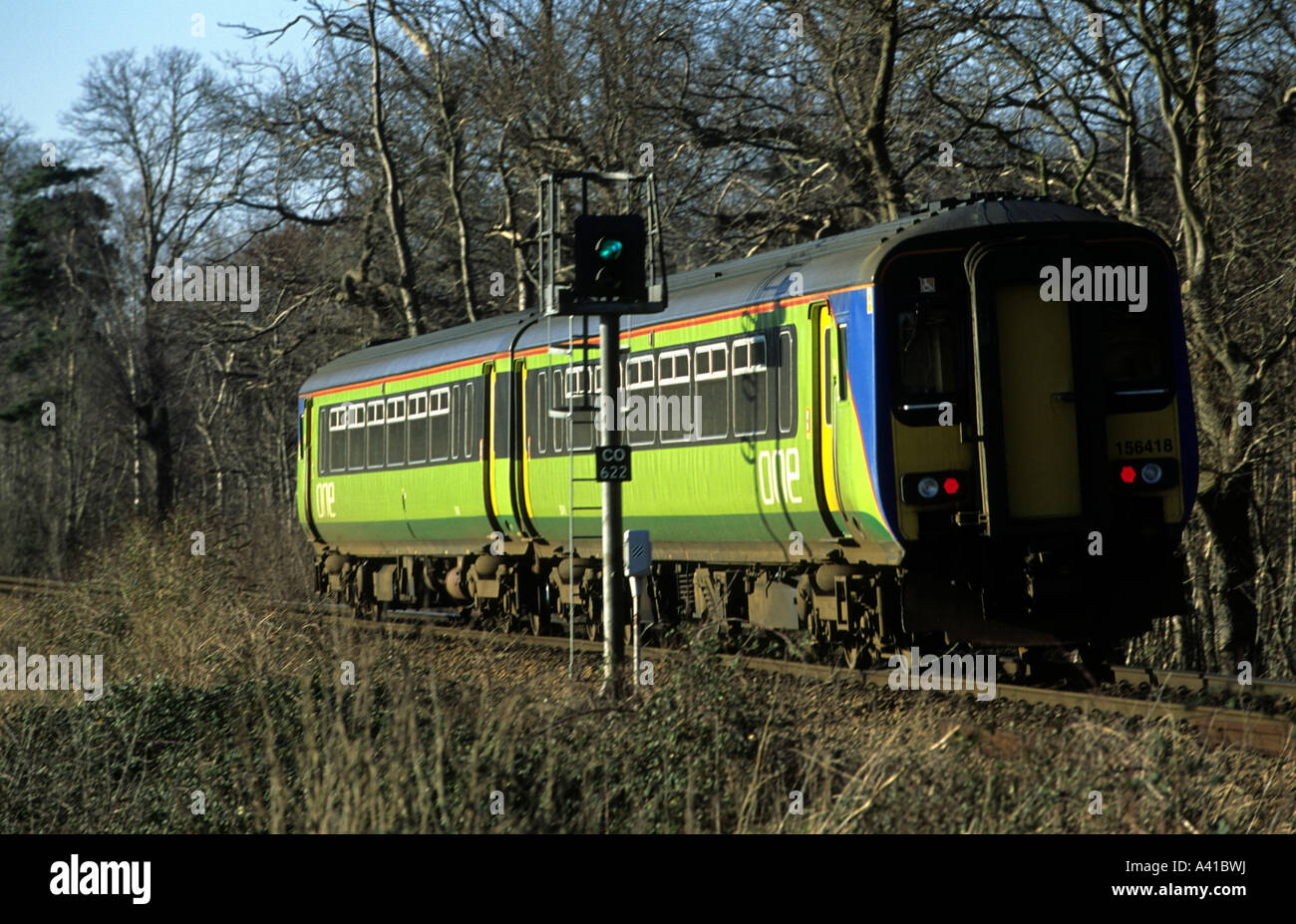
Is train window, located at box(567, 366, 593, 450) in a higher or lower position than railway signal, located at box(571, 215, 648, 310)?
lower

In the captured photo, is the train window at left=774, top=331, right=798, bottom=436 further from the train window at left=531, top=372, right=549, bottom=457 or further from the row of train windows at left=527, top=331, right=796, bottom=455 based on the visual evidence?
the train window at left=531, top=372, right=549, bottom=457

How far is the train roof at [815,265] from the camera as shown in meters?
11.1

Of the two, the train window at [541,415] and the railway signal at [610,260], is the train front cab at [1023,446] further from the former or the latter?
the train window at [541,415]

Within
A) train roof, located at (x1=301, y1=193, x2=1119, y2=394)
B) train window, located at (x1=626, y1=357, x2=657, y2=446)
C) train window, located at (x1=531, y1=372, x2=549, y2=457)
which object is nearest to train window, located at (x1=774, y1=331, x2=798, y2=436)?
train roof, located at (x1=301, y1=193, x2=1119, y2=394)

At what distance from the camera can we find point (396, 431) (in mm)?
19594

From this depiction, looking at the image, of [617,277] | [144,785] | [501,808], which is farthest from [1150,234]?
[144,785]

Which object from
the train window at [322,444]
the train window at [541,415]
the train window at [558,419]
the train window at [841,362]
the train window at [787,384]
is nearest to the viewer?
the train window at [841,362]

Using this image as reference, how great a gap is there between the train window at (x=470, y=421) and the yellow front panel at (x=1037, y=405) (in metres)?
8.11

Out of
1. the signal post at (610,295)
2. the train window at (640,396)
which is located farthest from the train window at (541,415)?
the signal post at (610,295)

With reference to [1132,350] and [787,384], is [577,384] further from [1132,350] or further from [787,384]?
[1132,350]

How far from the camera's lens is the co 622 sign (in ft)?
36.9

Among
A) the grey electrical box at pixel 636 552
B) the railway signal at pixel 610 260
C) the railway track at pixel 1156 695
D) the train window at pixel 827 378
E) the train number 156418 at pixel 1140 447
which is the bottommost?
the railway track at pixel 1156 695

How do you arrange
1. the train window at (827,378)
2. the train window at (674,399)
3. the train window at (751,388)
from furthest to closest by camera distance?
the train window at (674,399) < the train window at (751,388) < the train window at (827,378)

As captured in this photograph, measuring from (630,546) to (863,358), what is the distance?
91.8 inches
